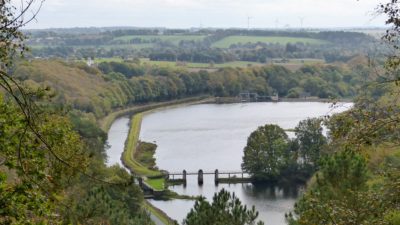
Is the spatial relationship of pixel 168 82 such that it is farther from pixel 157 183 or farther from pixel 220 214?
pixel 220 214

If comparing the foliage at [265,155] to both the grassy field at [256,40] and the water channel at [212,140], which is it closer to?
the water channel at [212,140]

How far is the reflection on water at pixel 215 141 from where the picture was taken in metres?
28.6

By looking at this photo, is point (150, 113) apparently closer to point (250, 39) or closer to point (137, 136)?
point (137, 136)

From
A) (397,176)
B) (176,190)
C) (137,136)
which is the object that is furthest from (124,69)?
(397,176)

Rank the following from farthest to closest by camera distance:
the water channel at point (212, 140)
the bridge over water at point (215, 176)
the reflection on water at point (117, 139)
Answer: the reflection on water at point (117, 139) → the bridge over water at point (215, 176) → the water channel at point (212, 140)

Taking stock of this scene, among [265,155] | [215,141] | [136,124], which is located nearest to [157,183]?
[265,155]

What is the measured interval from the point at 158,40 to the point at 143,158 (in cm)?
12290

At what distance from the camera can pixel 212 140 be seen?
4353 centimetres

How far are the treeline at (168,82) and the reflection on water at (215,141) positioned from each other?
4388 millimetres

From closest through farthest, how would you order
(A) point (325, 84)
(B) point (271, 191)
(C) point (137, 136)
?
(B) point (271, 191) → (C) point (137, 136) → (A) point (325, 84)

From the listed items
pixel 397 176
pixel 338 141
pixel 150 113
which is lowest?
pixel 150 113

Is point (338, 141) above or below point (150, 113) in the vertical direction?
above

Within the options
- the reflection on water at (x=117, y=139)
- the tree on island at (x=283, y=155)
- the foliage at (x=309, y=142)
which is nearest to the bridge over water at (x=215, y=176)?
the tree on island at (x=283, y=155)

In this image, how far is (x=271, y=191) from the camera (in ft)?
102
